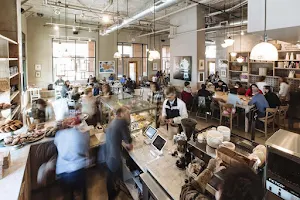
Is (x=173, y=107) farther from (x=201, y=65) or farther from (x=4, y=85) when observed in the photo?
(x=201, y=65)

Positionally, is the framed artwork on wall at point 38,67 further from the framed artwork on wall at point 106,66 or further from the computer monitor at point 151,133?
the computer monitor at point 151,133

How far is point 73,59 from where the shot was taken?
1277 centimetres

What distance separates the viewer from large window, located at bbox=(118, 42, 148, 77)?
47.5 feet

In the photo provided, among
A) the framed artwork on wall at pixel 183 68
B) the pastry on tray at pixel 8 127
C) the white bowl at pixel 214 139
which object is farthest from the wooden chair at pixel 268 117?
the pastry on tray at pixel 8 127

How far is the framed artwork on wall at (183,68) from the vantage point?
29.3ft

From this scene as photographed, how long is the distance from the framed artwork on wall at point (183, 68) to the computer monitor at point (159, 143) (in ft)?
21.8

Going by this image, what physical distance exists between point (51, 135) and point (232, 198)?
287cm

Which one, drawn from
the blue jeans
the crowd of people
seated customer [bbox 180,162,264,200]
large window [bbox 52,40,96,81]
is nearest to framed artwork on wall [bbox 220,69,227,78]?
large window [bbox 52,40,96,81]

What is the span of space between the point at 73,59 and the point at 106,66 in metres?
2.12

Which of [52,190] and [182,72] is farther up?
[182,72]

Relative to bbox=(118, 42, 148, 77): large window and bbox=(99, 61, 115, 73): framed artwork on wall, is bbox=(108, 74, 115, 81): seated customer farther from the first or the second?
bbox=(118, 42, 148, 77): large window

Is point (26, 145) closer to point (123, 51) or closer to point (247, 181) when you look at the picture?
point (247, 181)

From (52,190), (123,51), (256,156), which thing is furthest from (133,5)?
(256,156)

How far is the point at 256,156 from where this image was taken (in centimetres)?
176
